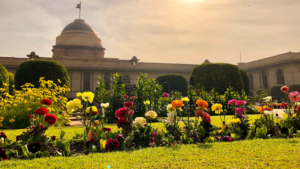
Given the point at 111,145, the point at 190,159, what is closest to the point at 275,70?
the point at 190,159

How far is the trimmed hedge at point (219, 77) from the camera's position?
14.9 metres

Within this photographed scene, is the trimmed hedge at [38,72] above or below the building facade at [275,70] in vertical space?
below

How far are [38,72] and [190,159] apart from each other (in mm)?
12968

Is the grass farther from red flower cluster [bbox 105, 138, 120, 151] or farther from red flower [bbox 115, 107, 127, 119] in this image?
red flower [bbox 115, 107, 127, 119]

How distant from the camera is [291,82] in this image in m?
23.6

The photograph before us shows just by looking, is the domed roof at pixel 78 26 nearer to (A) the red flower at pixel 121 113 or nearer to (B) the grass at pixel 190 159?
(A) the red flower at pixel 121 113

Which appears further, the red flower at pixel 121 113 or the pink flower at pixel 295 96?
the pink flower at pixel 295 96

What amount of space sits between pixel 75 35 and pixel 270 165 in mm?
42949

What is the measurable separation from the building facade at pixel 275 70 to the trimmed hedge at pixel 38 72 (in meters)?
25.7

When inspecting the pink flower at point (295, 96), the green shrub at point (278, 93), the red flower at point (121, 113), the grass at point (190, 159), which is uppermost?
the green shrub at point (278, 93)

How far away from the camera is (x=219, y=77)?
15.4 m

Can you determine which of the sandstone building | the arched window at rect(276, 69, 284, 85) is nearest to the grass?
the sandstone building

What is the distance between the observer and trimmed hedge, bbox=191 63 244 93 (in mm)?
14945

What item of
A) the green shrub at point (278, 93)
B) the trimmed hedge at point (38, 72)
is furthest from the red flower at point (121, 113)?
the green shrub at point (278, 93)
